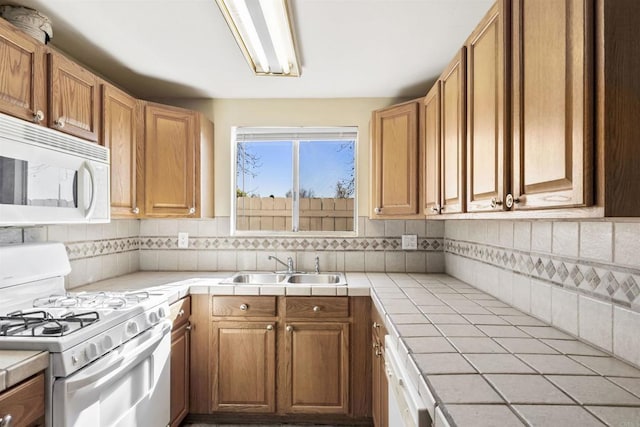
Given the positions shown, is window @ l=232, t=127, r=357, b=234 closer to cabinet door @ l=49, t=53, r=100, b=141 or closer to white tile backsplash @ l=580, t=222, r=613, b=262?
cabinet door @ l=49, t=53, r=100, b=141

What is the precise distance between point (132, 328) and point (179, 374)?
73 cm

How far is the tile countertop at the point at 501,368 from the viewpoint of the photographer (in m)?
0.80

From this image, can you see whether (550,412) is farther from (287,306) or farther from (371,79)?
(371,79)

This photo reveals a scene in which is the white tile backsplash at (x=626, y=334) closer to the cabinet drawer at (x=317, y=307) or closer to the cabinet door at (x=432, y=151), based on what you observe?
the cabinet door at (x=432, y=151)

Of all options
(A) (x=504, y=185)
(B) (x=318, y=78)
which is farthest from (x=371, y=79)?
(A) (x=504, y=185)

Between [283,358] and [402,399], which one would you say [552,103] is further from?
[283,358]

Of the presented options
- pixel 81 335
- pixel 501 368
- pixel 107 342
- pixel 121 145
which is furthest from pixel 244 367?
pixel 501 368

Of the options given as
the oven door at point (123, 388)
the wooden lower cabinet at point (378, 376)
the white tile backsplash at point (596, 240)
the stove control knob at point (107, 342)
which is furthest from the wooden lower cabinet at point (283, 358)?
the white tile backsplash at point (596, 240)

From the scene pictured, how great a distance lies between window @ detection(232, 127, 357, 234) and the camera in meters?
2.96

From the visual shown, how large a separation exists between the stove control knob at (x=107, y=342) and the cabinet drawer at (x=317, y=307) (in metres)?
1.04

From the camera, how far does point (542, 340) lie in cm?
126

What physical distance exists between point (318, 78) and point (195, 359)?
6.52 ft

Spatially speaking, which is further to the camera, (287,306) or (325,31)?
(287,306)

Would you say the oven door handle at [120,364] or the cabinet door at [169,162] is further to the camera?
the cabinet door at [169,162]
